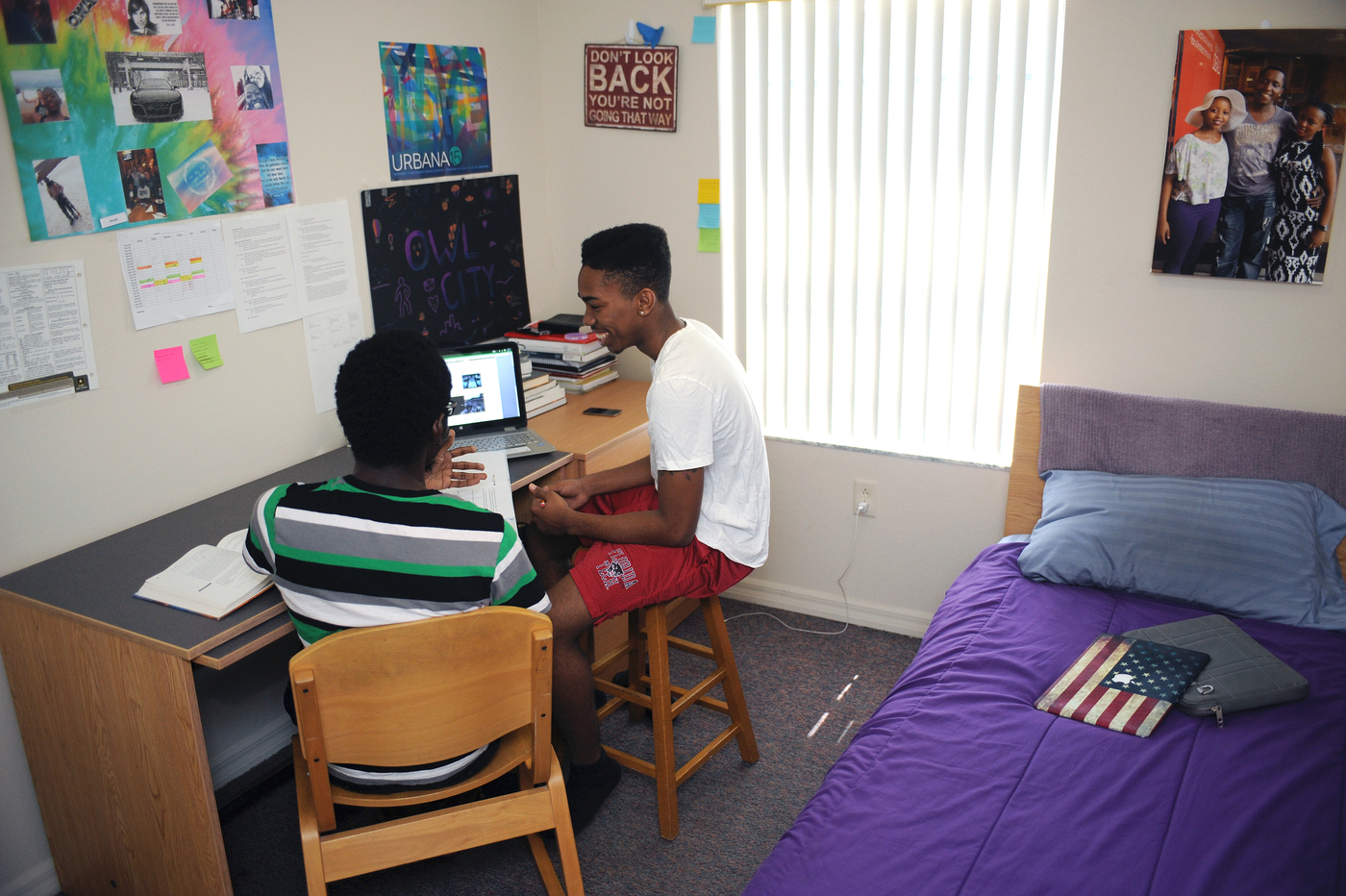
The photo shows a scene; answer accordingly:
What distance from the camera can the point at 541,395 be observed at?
2.89 m

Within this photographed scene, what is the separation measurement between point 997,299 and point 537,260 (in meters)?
1.53

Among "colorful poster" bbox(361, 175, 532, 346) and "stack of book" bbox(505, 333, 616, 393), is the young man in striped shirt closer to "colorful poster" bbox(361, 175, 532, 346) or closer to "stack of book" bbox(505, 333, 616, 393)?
"colorful poster" bbox(361, 175, 532, 346)

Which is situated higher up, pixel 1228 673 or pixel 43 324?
pixel 43 324

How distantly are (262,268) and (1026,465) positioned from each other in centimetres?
206

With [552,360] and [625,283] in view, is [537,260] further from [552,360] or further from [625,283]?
[625,283]

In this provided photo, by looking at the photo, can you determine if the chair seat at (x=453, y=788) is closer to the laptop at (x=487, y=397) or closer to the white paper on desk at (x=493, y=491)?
the white paper on desk at (x=493, y=491)

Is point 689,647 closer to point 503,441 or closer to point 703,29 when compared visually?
point 503,441

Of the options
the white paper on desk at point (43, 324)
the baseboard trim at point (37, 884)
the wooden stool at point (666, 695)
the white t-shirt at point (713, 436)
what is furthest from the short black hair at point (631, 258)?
the baseboard trim at point (37, 884)

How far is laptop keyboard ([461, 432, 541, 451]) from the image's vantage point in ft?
8.34

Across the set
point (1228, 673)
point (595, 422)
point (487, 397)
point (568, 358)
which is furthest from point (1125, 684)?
point (568, 358)

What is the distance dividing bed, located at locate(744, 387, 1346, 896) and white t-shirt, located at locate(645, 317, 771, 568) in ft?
1.61

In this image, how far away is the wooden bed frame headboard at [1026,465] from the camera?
262 cm

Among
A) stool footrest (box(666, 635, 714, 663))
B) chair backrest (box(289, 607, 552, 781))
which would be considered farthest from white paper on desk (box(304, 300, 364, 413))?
chair backrest (box(289, 607, 552, 781))

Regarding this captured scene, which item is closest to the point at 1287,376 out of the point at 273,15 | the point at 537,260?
the point at 537,260
